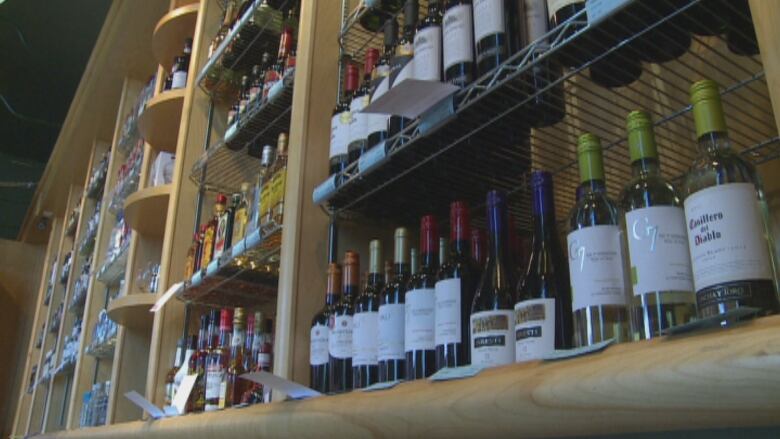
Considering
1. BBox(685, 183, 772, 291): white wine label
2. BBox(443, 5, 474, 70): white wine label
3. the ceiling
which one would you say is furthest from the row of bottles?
the ceiling

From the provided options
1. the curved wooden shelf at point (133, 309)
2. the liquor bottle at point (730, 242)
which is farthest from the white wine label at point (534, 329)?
the curved wooden shelf at point (133, 309)

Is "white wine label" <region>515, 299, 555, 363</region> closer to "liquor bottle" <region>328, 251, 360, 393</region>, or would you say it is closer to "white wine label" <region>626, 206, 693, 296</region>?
"white wine label" <region>626, 206, 693, 296</region>

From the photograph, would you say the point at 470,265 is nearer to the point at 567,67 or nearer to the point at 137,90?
the point at 567,67

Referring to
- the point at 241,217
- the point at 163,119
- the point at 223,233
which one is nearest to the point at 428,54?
the point at 241,217

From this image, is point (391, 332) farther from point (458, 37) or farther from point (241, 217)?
point (241, 217)

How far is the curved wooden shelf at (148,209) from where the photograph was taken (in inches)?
95.2

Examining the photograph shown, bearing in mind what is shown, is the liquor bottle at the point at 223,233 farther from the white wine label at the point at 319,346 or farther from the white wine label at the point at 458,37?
the white wine label at the point at 458,37

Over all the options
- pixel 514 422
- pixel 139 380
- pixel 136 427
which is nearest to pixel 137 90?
pixel 139 380

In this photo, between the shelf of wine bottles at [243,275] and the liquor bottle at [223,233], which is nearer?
the shelf of wine bottles at [243,275]

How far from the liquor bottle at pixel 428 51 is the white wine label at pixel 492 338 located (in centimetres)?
40

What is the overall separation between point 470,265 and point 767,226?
459 mm

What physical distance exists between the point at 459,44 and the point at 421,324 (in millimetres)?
440

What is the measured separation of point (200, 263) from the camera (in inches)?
81.7

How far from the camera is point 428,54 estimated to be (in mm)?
1144
